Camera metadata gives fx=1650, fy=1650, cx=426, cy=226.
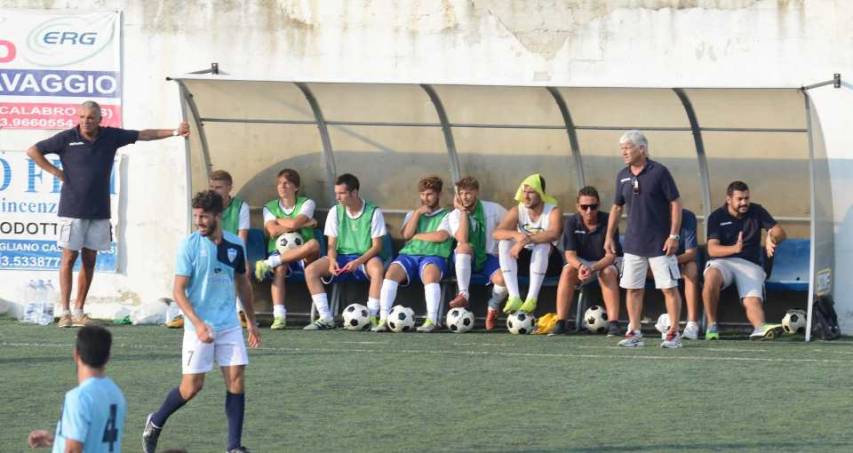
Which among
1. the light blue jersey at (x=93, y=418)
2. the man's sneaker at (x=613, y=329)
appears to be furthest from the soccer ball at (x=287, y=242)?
the light blue jersey at (x=93, y=418)

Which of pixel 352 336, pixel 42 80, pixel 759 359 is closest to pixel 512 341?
pixel 352 336

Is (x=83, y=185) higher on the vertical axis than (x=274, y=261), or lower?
higher

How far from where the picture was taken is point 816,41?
1438 cm

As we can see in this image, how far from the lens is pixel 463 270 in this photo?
47.5ft

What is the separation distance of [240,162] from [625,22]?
3.77 m

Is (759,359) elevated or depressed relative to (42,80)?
depressed

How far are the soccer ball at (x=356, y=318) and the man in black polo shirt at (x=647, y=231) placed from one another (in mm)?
2446

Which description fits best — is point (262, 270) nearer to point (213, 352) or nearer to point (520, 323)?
point (520, 323)

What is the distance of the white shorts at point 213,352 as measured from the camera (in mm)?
8500

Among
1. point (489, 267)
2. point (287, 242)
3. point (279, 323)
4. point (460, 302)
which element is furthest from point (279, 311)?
point (489, 267)

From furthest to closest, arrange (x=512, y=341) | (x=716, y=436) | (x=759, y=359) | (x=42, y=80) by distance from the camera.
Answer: (x=42, y=80) → (x=512, y=341) → (x=759, y=359) → (x=716, y=436)

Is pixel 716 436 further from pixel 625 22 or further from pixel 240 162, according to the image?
pixel 240 162

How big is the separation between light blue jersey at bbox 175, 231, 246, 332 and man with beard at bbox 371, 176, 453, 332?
5.67 metres

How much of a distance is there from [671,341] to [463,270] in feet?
7.54
